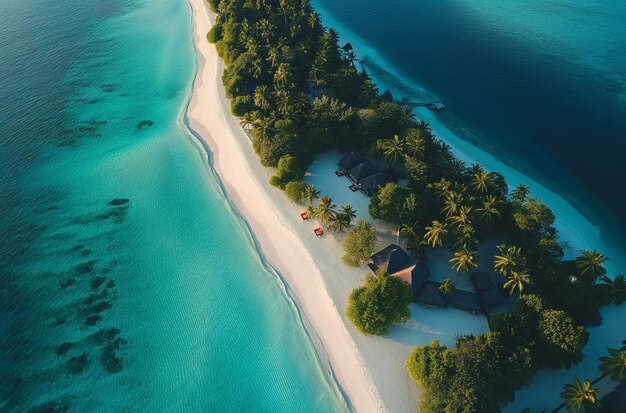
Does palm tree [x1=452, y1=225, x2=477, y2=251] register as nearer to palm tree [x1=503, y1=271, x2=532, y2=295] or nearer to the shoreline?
palm tree [x1=503, y1=271, x2=532, y2=295]

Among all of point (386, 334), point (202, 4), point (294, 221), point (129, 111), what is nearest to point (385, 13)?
point (202, 4)

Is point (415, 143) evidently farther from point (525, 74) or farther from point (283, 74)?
point (525, 74)

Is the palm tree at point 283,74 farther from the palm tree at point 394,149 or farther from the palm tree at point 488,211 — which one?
the palm tree at point 488,211

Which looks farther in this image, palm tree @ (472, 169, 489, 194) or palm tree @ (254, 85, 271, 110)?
palm tree @ (254, 85, 271, 110)

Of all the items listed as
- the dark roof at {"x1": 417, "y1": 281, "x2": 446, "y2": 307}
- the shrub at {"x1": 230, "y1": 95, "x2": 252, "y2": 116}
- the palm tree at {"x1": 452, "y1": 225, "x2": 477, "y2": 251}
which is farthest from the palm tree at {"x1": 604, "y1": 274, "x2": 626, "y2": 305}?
the shrub at {"x1": 230, "y1": 95, "x2": 252, "y2": 116}

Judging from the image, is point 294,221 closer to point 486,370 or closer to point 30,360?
point 486,370

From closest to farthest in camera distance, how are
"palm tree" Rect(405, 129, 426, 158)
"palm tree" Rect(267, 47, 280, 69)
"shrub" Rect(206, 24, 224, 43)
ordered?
1. "palm tree" Rect(405, 129, 426, 158)
2. "palm tree" Rect(267, 47, 280, 69)
3. "shrub" Rect(206, 24, 224, 43)
